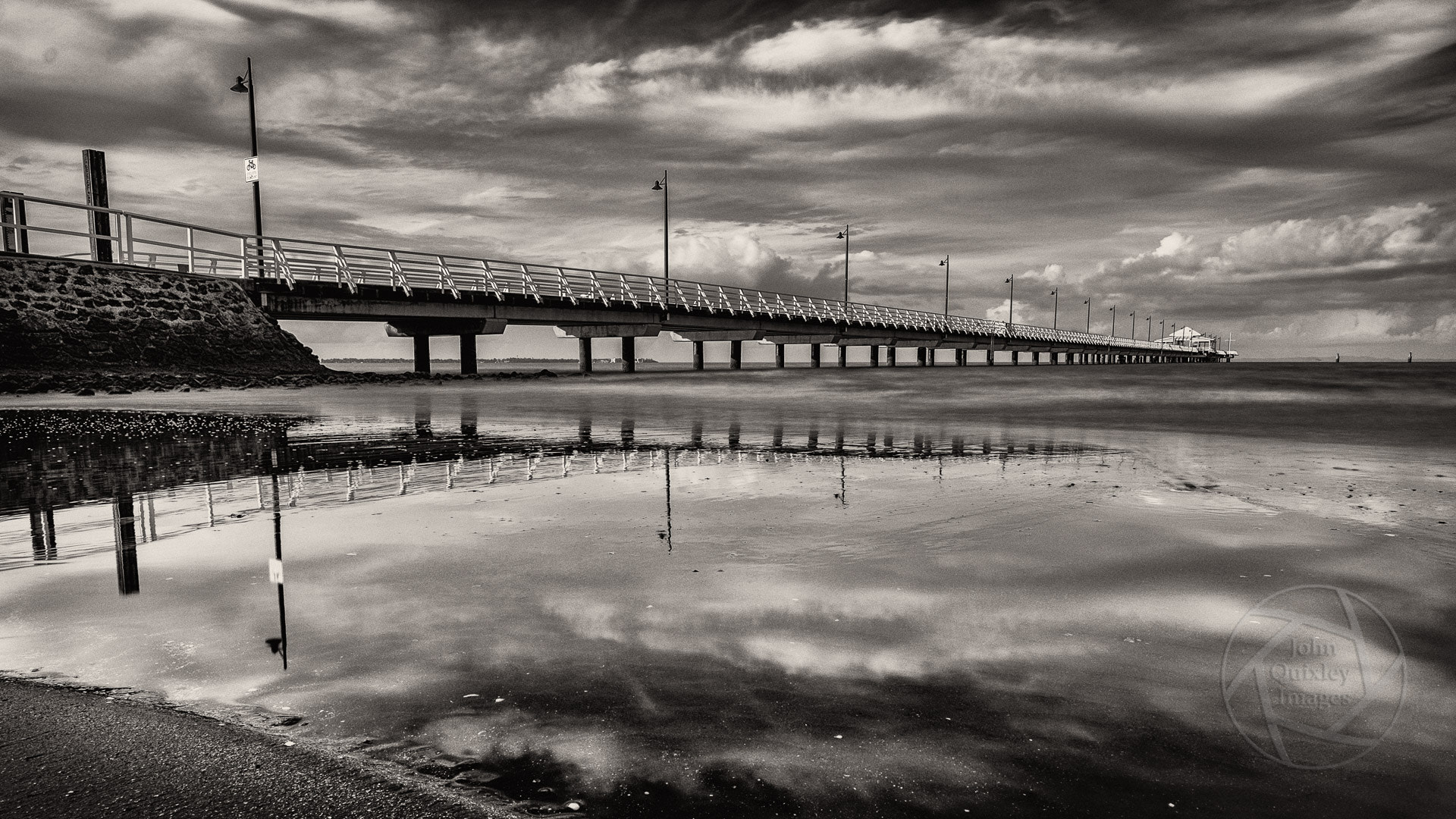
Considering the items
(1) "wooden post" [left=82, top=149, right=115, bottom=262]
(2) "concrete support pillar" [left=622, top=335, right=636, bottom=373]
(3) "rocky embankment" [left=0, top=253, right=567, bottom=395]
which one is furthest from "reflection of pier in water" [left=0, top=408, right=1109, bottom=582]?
(2) "concrete support pillar" [left=622, top=335, right=636, bottom=373]

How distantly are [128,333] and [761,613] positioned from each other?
922 inches

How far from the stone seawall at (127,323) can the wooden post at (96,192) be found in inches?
30.1

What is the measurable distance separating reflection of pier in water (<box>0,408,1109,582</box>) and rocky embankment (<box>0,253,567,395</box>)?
883 centimetres

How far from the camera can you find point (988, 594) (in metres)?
3.75

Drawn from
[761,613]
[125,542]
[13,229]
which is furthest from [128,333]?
[761,613]

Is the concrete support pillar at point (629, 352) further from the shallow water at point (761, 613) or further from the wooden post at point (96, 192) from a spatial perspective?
the shallow water at point (761, 613)

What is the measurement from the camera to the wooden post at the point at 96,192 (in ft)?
71.6

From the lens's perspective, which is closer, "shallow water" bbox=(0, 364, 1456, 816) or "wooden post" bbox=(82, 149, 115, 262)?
"shallow water" bbox=(0, 364, 1456, 816)

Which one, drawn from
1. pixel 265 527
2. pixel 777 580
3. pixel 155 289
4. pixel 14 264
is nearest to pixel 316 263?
pixel 155 289

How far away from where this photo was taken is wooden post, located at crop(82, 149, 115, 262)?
2181 cm

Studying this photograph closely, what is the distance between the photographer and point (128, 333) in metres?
20.8

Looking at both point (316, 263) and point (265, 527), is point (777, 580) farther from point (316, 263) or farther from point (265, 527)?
point (316, 263)

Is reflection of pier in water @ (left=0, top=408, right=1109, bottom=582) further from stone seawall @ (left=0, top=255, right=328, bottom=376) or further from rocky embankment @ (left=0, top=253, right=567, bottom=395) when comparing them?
stone seawall @ (left=0, top=255, right=328, bottom=376)

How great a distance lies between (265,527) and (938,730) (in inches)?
180
